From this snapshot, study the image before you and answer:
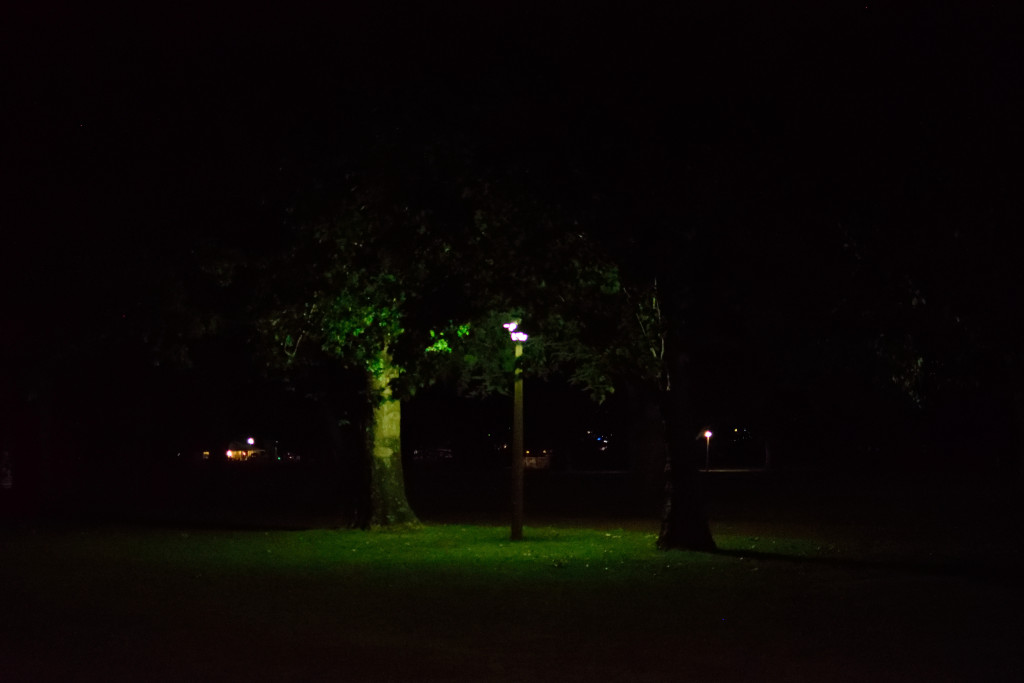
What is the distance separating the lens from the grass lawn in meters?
10.5

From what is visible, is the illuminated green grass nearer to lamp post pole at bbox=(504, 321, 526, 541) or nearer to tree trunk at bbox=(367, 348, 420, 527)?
lamp post pole at bbox=(504, 321, 526, 541)

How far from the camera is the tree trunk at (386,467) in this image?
2725 cm

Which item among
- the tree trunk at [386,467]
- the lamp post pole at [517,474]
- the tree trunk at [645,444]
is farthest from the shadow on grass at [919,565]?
the tree trunk at [645,444]

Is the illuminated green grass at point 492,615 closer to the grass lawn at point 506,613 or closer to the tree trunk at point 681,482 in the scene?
the grass lawn at point 506,613

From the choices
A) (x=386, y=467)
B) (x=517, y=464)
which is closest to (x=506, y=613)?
(x=517, y=464)

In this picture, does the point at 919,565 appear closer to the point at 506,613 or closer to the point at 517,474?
the point at 506,613

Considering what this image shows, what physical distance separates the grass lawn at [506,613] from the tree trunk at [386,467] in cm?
442

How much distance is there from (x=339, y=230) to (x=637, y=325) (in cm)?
464

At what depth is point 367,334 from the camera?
72.0ft

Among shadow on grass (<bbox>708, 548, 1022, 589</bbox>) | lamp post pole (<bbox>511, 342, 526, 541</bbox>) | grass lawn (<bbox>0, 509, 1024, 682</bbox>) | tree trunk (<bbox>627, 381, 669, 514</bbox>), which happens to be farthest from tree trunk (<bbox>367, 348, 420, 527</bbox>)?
tree trunk (<bbox>627, 381, 669, 514</bbox>)

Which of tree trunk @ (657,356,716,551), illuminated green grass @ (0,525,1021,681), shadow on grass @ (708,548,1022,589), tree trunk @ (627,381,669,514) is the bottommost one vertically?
illuminated green grass @ (0,525,1021,681)

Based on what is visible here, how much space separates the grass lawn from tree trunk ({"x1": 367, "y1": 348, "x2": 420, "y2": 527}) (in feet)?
14.5

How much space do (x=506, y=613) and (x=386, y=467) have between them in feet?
46.6

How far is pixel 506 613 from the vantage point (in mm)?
13773
